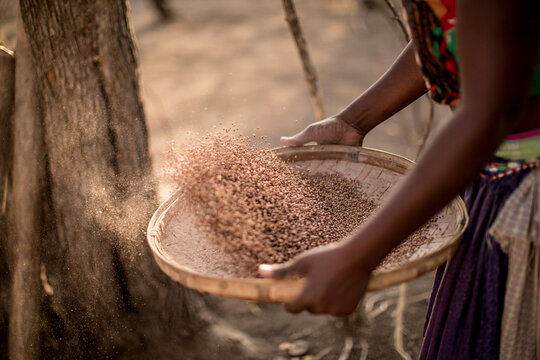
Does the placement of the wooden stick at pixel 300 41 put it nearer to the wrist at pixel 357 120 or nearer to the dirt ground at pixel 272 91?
the dirt ground at pixel 272 91

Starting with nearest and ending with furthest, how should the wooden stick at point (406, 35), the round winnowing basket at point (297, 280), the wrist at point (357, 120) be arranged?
the round winnowing basket at point (297, 280) < the wrist at point (357, 120) < the wooden stick at point (406, 35)

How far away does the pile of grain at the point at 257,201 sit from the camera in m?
1.18

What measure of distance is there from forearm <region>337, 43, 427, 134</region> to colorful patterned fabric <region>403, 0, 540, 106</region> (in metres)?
0.31

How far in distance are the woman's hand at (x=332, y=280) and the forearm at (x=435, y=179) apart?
0.02 meters

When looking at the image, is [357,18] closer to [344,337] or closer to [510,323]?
[344,337]

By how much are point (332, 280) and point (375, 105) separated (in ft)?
2.41

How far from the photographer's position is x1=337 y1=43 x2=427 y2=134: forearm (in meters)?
1.30

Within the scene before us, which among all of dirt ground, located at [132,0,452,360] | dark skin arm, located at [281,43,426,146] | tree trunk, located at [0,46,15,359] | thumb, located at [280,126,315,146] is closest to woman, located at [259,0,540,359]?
dark skin arm, located at [281,43,426,146]

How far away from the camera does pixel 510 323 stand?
3.16ft

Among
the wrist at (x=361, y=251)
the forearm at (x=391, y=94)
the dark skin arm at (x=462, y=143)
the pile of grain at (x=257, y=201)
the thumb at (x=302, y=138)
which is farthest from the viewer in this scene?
the thumb at (x=302, y=138)

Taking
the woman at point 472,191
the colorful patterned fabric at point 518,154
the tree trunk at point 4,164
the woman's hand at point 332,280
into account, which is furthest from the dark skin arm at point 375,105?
the tree trunk at point 4,164

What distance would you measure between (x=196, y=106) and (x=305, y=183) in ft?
12.0

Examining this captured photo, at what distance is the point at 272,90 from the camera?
17.3 feet

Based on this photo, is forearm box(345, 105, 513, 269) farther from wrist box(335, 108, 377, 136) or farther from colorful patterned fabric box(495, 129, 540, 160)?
wrist box(335, 108, 377, 136)
